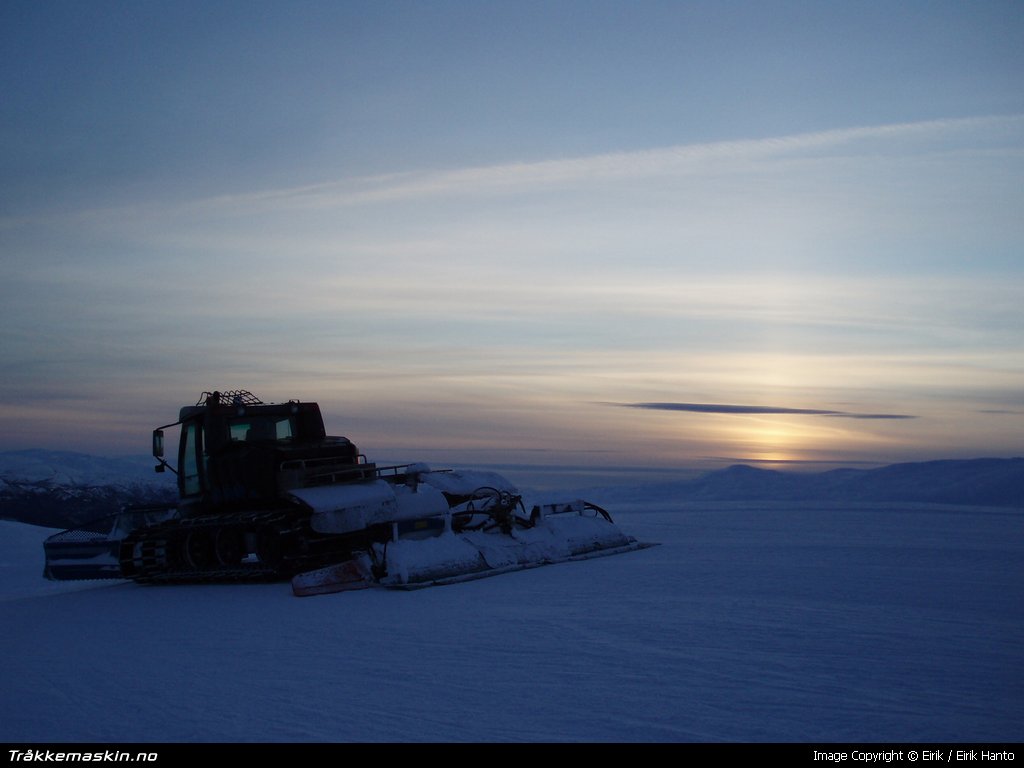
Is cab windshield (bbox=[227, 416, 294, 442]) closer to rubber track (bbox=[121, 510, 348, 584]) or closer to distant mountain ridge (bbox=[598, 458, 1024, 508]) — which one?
rubber track (bbox=[121, 510, 348, 584])

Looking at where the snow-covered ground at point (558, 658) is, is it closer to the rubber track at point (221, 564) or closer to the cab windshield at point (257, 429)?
the rubber track at point (221, 564)

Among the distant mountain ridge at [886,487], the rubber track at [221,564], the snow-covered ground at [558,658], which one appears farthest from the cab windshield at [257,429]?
the distant mountain ridge at [886,487]

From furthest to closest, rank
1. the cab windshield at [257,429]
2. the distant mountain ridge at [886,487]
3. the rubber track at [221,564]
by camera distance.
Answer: the distant mountain ridge at [886,487] < the cab windshield at [257,429] < the rubber track at [221,564]

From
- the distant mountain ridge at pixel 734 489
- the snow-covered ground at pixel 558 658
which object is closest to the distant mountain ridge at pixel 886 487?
the distant mountain ridge at pixel 734 489

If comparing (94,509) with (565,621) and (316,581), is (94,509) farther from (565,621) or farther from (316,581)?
(565,621)

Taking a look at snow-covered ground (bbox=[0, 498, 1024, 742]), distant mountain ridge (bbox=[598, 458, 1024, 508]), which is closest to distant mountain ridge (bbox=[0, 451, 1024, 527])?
distant mountain ridge (bbox=[598, 458, 1024, 508])

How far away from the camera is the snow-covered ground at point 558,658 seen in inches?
183

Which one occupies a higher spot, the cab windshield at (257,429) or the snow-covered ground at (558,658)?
the cab windshield at (257,429)

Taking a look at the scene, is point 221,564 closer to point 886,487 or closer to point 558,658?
point 558,658

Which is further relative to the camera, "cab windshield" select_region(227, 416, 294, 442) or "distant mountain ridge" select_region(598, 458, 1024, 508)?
"distant mountain ridge" select_region(598, 458, 1024, 508)

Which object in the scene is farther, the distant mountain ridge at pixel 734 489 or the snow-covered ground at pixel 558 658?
the distant mountain ridge at pixel 734 489

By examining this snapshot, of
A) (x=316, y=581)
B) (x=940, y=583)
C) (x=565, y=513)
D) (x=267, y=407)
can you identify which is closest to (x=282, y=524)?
(x=316, y=581)

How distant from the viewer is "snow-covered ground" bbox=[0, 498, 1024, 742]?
15.3ft

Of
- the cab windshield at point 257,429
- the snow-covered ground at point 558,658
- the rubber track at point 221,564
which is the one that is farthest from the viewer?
the cab windshield at point 257,429
